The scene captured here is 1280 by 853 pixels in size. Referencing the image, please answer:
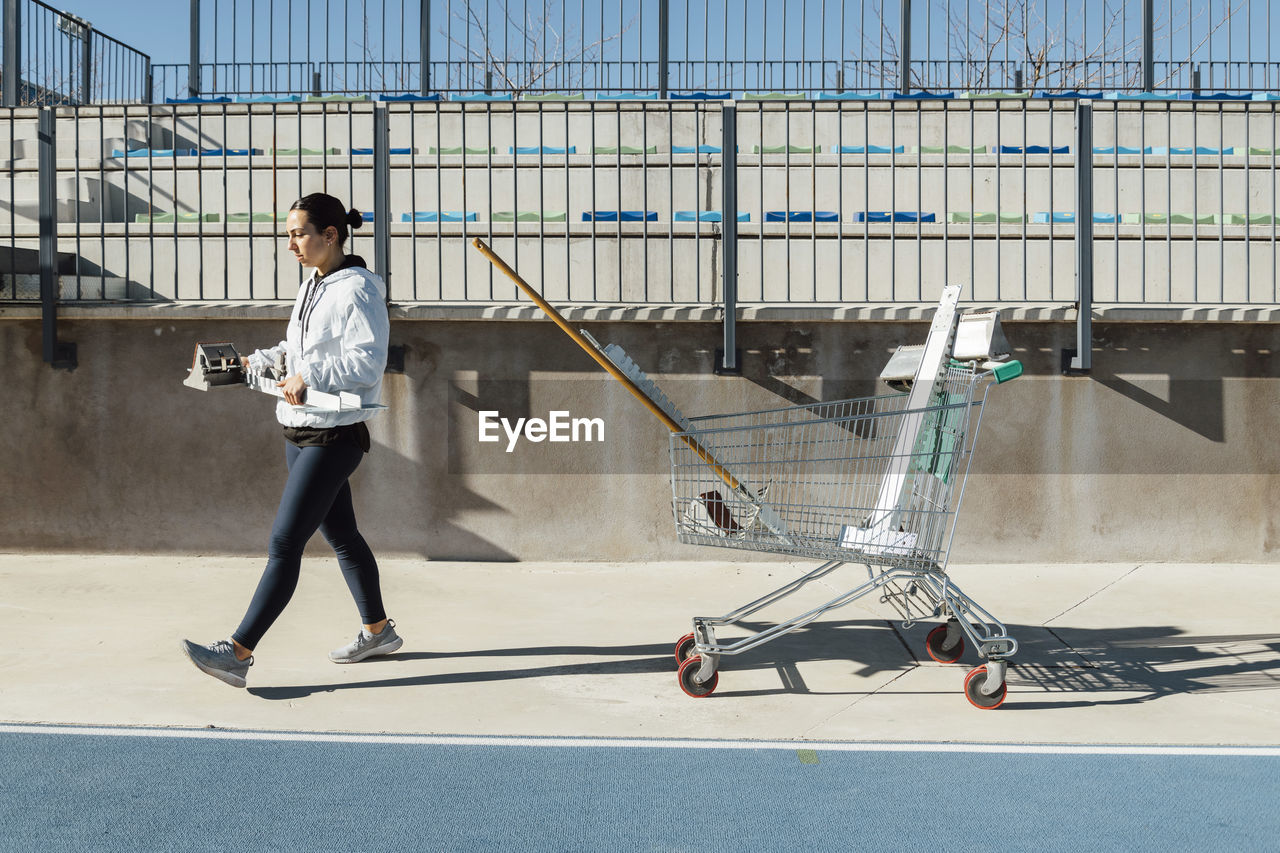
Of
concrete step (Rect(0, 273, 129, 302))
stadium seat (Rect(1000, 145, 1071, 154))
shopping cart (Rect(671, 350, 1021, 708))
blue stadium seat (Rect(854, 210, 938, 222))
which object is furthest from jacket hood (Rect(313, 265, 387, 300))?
stadium seat (Rect(1000, 145, 1071, 154))

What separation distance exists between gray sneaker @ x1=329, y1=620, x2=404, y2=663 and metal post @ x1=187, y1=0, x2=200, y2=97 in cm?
1170

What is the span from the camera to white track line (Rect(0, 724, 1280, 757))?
3680 mm

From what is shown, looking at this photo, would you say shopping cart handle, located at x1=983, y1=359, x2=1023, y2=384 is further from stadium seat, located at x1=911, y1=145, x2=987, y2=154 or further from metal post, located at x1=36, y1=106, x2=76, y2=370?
metal post, located at x1=36, y1=106, x2=76, y2=370

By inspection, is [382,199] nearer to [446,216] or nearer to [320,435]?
[446,216]

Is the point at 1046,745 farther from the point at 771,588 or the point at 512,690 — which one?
the point at 771,588

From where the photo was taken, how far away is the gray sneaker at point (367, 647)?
4.68 m

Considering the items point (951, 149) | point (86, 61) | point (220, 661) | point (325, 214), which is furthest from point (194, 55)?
point (220, 661)

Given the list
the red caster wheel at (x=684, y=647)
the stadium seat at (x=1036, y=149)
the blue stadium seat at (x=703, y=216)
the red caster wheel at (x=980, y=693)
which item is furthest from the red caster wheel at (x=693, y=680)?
the stadium seat at (x=1036, y=149)

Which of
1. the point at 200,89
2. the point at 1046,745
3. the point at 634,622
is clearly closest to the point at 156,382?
the point at 634,622

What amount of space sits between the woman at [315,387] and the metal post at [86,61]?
10769mm

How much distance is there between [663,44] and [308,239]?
965 cm

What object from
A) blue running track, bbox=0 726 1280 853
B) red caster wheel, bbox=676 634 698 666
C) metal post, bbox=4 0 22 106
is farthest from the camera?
metal post, bbox=4 0 22 106

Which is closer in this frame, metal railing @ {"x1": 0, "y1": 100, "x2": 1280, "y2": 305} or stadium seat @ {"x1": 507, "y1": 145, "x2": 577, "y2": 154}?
metal railing @ {"x1": 0, "y1": 100, "x2": 1280, "y2": 305}

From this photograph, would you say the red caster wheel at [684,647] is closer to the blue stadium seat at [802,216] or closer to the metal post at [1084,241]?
the metal post at [1084,241]
